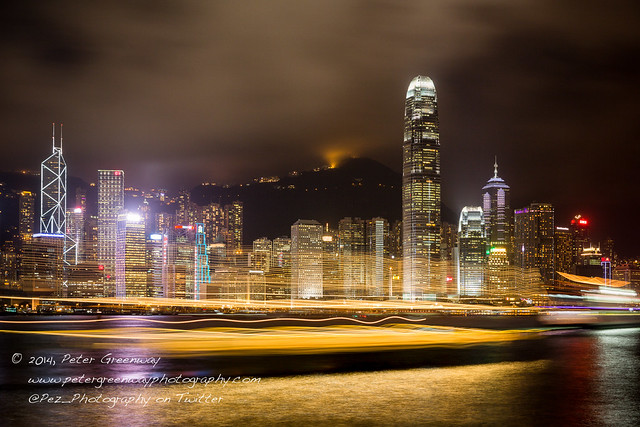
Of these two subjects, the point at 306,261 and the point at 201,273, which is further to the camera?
the point at 306,261

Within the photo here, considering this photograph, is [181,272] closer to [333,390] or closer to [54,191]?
[54,191]

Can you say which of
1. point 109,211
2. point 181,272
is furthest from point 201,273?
point 109,211

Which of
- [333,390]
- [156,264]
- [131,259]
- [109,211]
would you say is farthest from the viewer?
[109,211]

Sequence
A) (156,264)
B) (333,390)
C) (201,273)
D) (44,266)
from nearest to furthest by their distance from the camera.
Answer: (333,390)
(201,273)
(44,266)
(156,264)

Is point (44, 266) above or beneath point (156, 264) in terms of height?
beneath

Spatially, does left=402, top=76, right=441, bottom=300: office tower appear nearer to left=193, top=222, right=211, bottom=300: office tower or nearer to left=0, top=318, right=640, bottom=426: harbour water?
left=193, top=222, right=211, bottom=300: office tower

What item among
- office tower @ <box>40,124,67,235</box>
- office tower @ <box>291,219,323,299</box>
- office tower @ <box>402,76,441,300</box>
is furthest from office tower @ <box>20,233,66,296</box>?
office tower @ <box>402,76,441,300</box>
